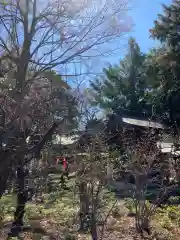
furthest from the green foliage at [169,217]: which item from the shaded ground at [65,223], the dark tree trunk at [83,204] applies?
the dark tree trunk at [83,204]

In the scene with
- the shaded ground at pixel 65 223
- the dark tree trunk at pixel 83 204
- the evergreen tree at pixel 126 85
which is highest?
the evergreen tree at pixel 126 85

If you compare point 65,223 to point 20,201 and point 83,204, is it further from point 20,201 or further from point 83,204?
point 20,201

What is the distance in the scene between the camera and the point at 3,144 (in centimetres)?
428

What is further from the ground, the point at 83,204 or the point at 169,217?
the point at 83,204

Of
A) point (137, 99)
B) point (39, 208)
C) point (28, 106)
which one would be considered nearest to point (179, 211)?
point (39, 208)

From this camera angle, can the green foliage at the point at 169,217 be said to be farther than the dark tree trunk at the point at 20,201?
Yes

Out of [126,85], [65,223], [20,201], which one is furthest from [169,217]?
[126,85]

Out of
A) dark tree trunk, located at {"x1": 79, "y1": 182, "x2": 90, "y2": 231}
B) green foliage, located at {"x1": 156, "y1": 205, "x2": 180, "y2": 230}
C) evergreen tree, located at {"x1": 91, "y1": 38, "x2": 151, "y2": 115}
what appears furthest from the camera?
evergreen tree, located at {"x1": 91, "y1": 38, "x2": 151, "y2": 115}

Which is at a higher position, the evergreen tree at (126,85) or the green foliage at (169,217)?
the evergreen tree at (126,85)

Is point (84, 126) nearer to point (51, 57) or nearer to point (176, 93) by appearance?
point (51, 57)

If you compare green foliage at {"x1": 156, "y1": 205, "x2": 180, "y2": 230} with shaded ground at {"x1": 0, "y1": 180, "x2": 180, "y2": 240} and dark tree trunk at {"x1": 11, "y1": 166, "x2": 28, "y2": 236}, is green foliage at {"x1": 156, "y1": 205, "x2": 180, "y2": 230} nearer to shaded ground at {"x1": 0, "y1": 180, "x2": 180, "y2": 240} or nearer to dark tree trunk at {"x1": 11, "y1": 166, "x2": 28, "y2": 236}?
shaded ground at {"x1": 0, "y1": 180, "x2": 180, "y2": 240}

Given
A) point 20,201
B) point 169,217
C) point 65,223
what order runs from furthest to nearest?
1. point 169,217
2. point 65,223
3. point 20,201

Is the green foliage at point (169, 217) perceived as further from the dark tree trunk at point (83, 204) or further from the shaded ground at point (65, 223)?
the dark tree trunk at point (83, 204)

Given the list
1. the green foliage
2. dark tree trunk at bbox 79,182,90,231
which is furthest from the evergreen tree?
dark tree trunk at bbox 79,182,90,231
